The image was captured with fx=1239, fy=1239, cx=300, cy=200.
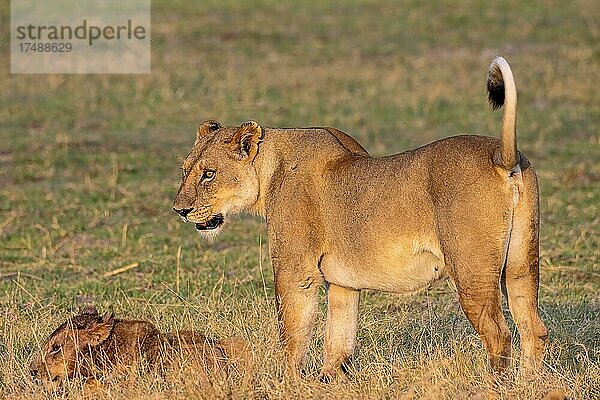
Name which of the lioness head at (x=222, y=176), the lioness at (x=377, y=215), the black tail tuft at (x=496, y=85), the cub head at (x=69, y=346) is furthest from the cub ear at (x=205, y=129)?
the black tail tuft at (x=496, y=85)

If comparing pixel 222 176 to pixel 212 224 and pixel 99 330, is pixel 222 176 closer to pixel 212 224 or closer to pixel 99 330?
pixel 212 224

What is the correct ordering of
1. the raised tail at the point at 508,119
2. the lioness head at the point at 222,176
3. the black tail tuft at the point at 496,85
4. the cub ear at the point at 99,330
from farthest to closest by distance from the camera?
the lioness head at the point at 222,176 < the cub ear at the point at 99,330 < the black tail tuft at the point at 496,85 < the raised tail at the point at 508,119

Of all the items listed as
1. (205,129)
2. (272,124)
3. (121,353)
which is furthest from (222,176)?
(272,124)

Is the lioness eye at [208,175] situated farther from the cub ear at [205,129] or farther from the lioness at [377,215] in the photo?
the cub ear at [205,129]

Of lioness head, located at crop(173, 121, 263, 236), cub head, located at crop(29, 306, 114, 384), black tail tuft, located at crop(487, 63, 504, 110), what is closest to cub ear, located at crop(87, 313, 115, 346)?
cub head, located at crop(29, 306, 114, 384)

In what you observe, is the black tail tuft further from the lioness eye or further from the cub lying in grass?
the cub lying in grass

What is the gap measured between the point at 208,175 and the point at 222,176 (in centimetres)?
7

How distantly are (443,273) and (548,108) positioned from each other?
431 inches

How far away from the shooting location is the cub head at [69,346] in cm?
582

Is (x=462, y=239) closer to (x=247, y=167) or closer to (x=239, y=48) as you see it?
(x=247, y=167)

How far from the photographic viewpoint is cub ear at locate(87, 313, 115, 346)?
19.4ft

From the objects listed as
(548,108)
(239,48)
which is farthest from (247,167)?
(239,48)

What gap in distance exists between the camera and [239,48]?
20766mm

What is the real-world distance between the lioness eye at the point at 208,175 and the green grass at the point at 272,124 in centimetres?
86
